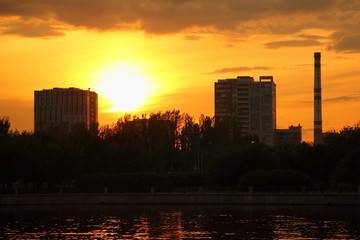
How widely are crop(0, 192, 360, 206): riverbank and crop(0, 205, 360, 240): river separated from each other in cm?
190

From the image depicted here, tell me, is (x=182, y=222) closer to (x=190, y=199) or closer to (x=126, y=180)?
(x=190, y=199)

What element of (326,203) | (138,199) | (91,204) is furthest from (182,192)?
(326,203)

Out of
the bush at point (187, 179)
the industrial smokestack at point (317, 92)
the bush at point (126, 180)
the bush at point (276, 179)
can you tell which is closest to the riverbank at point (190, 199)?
the bush at point (276, 179)

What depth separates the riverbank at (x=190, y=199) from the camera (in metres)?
69.0

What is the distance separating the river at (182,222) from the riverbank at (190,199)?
1.90m

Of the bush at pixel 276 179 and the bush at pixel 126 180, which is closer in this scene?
the bush at pixel 276 179

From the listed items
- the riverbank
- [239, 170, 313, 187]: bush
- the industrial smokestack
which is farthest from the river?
the industrial smokestack

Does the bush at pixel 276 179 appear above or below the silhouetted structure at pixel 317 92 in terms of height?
below

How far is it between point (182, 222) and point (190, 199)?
21.8 metres

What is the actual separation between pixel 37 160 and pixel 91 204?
11.8 m

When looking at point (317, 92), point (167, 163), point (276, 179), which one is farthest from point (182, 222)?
point (317, 92)

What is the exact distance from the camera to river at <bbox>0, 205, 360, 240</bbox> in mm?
43500

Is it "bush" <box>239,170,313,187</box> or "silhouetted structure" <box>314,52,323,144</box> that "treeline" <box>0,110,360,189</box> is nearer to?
"bush" <box>239,170,313,187</box>

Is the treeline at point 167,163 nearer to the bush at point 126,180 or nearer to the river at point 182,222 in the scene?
the bush at point 126,180
